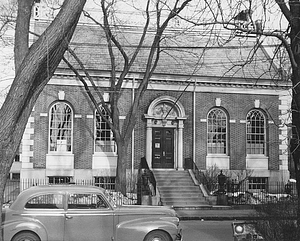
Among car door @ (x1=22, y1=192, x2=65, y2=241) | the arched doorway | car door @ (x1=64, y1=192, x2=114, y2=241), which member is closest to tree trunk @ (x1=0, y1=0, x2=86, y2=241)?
car door @ (x1=22, y1=192, x2=65, y2=241)

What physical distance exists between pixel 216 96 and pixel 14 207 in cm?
1911

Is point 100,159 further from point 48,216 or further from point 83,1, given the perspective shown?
point 83,1

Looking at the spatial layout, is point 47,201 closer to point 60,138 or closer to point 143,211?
point 143,211

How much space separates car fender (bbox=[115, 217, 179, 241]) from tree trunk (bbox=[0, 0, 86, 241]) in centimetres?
305

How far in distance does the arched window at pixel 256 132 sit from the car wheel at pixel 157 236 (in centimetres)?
1853

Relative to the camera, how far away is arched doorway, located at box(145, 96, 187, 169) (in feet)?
84.4

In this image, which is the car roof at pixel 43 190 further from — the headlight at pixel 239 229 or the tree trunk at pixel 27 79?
the headlight at pixel 239 229

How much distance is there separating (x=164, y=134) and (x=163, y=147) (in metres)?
0.79

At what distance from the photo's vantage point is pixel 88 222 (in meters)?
9.52

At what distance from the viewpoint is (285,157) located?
27750mm

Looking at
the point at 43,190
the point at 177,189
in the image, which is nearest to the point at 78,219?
the point at 43,190

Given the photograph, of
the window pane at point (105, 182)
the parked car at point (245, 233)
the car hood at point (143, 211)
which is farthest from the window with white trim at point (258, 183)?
the parked car at point (245, 233)

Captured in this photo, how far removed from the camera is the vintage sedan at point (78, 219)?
9.37m

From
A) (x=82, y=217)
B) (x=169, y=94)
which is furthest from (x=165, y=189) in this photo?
(x=82, y=217)
